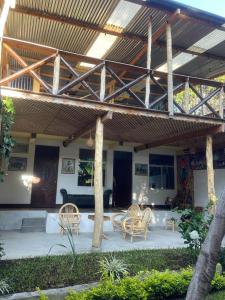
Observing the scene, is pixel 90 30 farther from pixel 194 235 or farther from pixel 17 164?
pixel 17 164

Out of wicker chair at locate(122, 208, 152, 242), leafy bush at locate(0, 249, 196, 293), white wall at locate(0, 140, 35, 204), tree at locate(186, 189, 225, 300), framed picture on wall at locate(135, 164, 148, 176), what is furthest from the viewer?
framed picture on wall at locate(135, 164, 148, 176)

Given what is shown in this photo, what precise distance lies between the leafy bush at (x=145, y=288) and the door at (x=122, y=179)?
7567 mm

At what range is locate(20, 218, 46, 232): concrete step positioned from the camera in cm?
819

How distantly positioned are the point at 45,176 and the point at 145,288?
7.55m

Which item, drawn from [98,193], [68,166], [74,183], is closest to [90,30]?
[98,193]

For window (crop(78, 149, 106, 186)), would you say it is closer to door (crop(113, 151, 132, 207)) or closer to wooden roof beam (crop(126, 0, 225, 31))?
door (crop(113, 151, 132, 207))

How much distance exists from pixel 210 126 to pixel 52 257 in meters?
5.49

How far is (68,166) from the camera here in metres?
11.1

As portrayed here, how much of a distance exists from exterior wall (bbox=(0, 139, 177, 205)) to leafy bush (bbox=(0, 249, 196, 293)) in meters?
5.62

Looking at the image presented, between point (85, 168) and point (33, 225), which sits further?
point (85, 168)

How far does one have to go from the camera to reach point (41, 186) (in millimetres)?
10602

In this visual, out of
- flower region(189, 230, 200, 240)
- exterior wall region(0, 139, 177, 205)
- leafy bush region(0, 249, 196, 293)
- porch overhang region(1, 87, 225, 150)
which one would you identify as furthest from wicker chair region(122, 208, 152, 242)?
exterior wall region(0, 139, 177, 205)

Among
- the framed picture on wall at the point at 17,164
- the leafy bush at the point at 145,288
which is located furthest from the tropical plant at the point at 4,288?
the framed picture on wall at the point at 17,164

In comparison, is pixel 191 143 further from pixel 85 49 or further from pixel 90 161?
pixel 85 49
